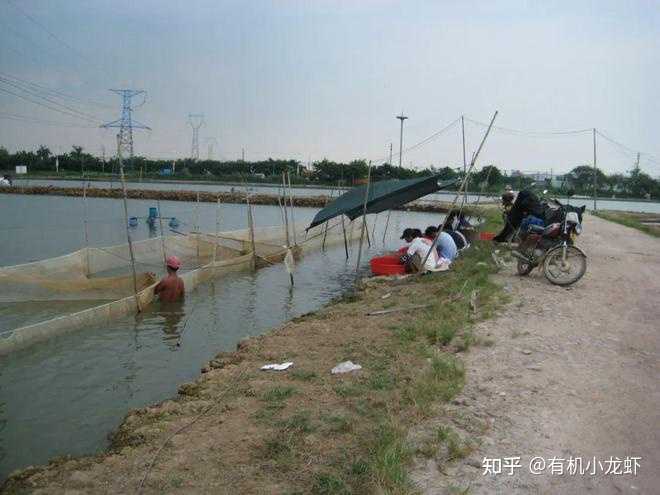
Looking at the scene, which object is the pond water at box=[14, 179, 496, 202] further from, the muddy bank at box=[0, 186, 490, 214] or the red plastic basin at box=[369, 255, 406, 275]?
the red plastic basin at box=[369, 255, 406, 275]

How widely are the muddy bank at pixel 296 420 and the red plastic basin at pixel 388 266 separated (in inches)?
193

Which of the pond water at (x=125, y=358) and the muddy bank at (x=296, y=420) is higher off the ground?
the muddy bank at (x=296, y=420)

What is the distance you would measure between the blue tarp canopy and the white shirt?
226cm

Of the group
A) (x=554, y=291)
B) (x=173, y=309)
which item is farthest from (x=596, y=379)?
(x=173, y=309)

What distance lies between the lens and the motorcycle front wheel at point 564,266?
332 inches

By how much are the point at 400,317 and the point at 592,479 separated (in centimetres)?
417

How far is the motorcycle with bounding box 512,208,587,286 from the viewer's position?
845 cm

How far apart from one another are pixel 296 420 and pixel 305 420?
0.07m

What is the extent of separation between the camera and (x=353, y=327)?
7.16m

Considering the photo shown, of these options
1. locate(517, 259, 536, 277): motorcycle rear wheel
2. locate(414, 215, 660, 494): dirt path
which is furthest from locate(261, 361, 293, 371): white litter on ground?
locate(517, 259, 536, 277): motorcycle rear wheel

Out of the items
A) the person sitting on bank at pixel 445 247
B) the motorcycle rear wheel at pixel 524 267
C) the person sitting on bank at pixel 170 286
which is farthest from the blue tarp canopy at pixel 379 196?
the motorcycle rear wheel at pixel 524 267

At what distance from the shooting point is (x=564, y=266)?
8.57 m

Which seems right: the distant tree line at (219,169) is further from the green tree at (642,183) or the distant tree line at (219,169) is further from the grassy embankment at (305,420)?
the grassy embankment at (305,420)

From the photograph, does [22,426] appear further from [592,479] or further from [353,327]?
[592,479]
